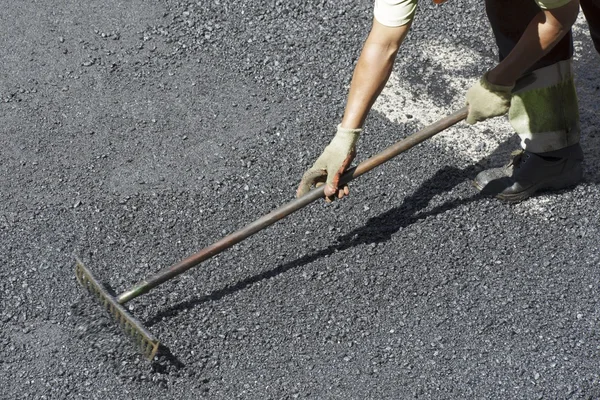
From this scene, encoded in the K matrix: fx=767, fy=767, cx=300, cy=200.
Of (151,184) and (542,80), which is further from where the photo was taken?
(151,184)

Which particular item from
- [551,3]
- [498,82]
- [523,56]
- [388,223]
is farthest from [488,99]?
[388,223]

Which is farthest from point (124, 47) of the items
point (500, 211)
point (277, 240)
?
point (500, 211)

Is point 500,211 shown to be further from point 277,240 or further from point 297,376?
point 297,376

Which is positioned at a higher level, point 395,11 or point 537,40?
point 395,11

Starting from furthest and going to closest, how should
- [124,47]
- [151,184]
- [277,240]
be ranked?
1. [124,47]
2. [151,184]
3. [277,240]

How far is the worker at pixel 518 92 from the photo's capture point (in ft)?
9.46

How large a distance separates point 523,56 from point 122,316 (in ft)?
6.30

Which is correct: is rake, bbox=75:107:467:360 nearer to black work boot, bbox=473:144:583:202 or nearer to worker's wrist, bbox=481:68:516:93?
worker's wrist, bbox=481:68:516:93

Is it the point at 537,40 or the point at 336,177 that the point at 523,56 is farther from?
the point at 336,177

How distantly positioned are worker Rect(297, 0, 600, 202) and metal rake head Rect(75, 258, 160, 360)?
2.81 feet

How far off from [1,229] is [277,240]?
131 cm

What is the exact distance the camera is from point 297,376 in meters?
Result: 3.10

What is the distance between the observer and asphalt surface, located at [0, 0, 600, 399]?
10.2ft

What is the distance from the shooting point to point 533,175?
3.71 metres
